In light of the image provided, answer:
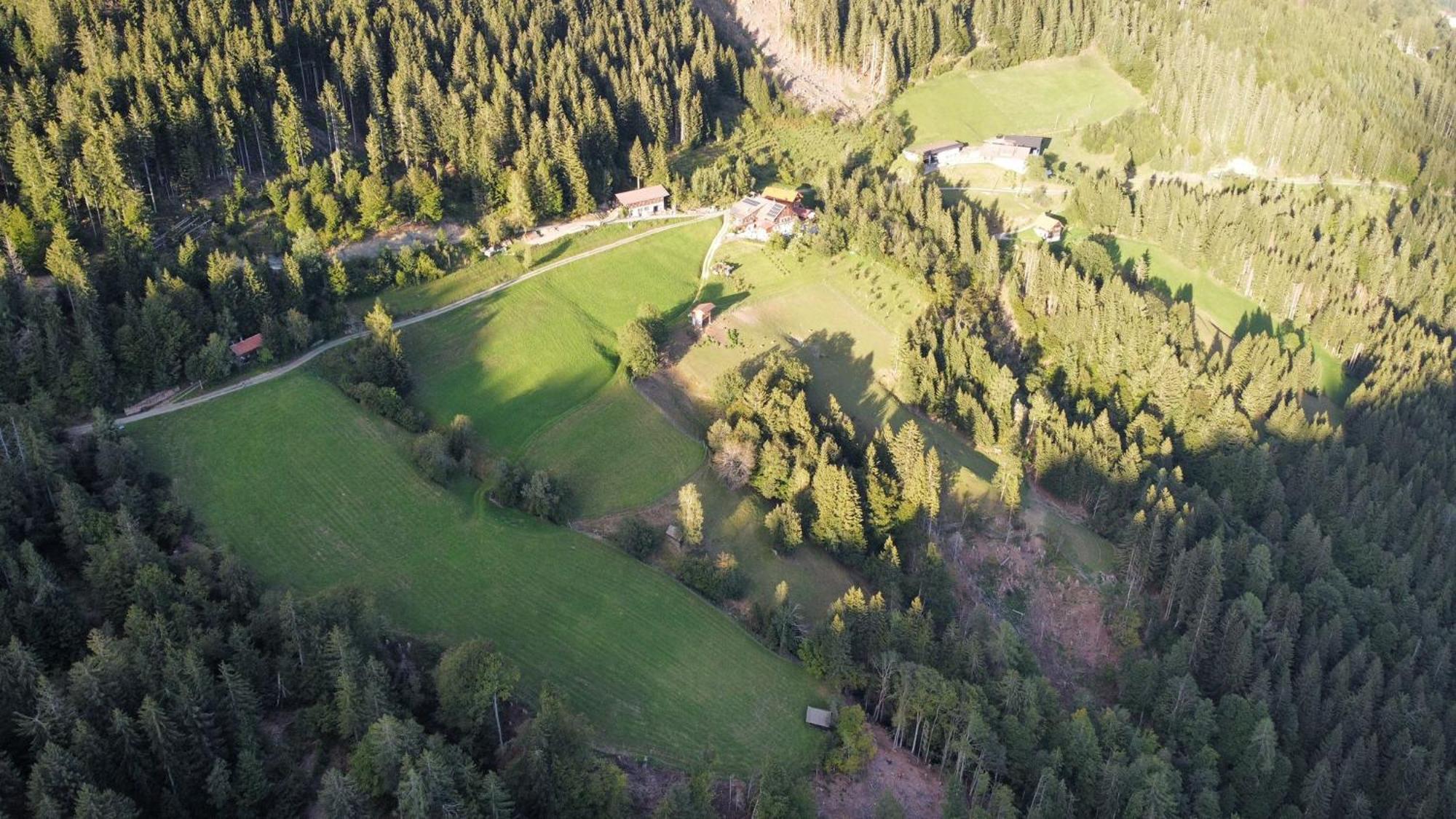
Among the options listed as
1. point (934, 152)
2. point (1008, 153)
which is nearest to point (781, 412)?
point (934, 152)

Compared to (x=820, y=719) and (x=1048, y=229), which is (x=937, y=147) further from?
(x=820, y=719)

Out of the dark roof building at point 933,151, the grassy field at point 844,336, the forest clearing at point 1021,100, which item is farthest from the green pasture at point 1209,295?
the grassy field at point 844,336

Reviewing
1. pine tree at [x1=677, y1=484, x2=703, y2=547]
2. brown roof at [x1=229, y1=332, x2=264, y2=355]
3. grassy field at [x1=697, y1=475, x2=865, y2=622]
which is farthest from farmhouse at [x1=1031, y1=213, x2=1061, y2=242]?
brown roof at [x1=229, y1=332, x2=264, y2=355]

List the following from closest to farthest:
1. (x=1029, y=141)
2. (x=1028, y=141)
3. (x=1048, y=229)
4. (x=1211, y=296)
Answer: (x=1211, y=296) < (x=1048, y=229) < (x=1029, y=141) < (x=1028, y=141)

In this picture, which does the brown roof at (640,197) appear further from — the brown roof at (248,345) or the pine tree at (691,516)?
the pine tree at (691,516)

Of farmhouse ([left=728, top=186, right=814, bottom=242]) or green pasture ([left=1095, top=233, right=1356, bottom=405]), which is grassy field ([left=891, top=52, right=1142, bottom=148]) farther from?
farmhouse ([left=728, top=186, right=814, bottom=242])

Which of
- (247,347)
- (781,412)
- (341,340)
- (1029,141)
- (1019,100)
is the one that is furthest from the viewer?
(1019,100)

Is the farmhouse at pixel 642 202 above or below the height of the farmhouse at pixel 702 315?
above
